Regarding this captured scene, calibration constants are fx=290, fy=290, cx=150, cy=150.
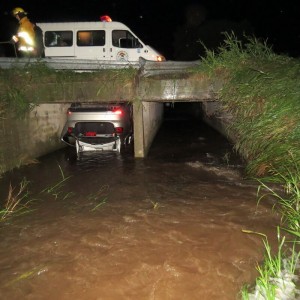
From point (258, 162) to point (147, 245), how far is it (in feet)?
10.2

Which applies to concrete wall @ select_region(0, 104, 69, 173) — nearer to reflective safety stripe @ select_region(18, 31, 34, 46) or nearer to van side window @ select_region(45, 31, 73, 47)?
reflective safety stripe @ select_region(18, 31, 34, 46)

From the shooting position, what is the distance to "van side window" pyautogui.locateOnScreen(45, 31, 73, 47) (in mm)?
12133

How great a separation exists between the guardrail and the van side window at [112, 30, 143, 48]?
3687mm

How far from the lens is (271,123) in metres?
5.79

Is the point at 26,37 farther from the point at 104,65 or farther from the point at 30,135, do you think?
the point at 30,135

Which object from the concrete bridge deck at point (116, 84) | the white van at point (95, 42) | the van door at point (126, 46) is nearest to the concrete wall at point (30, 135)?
the concrete bridge deck at point (116, 84)

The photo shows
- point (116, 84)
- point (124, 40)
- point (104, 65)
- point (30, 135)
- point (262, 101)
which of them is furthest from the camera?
Answer: point (124, 40)

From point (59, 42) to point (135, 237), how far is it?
1047 cm

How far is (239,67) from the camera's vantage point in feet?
25.2

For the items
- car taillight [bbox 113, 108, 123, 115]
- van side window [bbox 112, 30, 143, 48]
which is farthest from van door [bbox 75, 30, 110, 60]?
car taillight [bbox 113, 108, 123, 115]

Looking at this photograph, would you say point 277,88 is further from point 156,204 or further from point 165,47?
point 165,47

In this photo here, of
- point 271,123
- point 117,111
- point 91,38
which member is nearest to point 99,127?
point 117,111

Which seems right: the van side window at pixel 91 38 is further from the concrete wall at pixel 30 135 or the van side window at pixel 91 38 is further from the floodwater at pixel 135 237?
the floodwater at pixel 135 237

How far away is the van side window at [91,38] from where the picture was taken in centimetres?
1191
